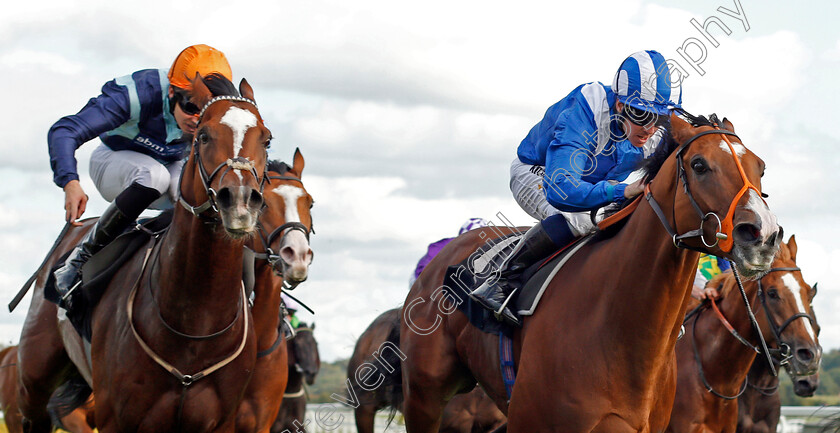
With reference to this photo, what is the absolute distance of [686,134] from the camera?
4426 millimetres

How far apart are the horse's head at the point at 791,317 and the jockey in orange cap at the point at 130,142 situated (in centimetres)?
489

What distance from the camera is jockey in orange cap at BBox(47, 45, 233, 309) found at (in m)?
5.36

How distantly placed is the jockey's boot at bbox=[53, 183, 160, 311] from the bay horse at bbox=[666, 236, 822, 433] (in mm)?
4625

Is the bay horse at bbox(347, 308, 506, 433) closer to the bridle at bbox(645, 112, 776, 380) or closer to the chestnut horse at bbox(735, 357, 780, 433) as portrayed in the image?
the chestnut horse at bbox(735, 357, 780, 433)

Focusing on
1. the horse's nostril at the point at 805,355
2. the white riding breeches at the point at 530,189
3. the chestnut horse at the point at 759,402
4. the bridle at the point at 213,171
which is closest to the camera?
the bridle at the point at 213,171

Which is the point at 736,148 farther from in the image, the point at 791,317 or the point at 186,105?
the point at 791,317

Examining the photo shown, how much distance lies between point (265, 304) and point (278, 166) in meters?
0.99

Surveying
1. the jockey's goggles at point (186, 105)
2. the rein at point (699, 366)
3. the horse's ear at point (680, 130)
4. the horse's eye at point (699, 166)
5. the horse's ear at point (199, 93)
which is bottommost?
the rein at point (699, 366)

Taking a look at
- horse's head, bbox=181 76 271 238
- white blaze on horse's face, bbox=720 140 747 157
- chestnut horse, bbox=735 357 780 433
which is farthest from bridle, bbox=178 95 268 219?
chestnut horse, bbox=735 357 780 433

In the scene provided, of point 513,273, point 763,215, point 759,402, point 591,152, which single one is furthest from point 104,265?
point 759,402

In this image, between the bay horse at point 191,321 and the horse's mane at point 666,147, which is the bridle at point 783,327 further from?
the bay horse at point 191,321

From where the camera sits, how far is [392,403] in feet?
25.7

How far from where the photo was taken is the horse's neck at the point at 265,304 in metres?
6.66

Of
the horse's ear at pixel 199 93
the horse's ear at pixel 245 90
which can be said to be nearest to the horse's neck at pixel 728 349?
the horse's ear at pixel 245 90
